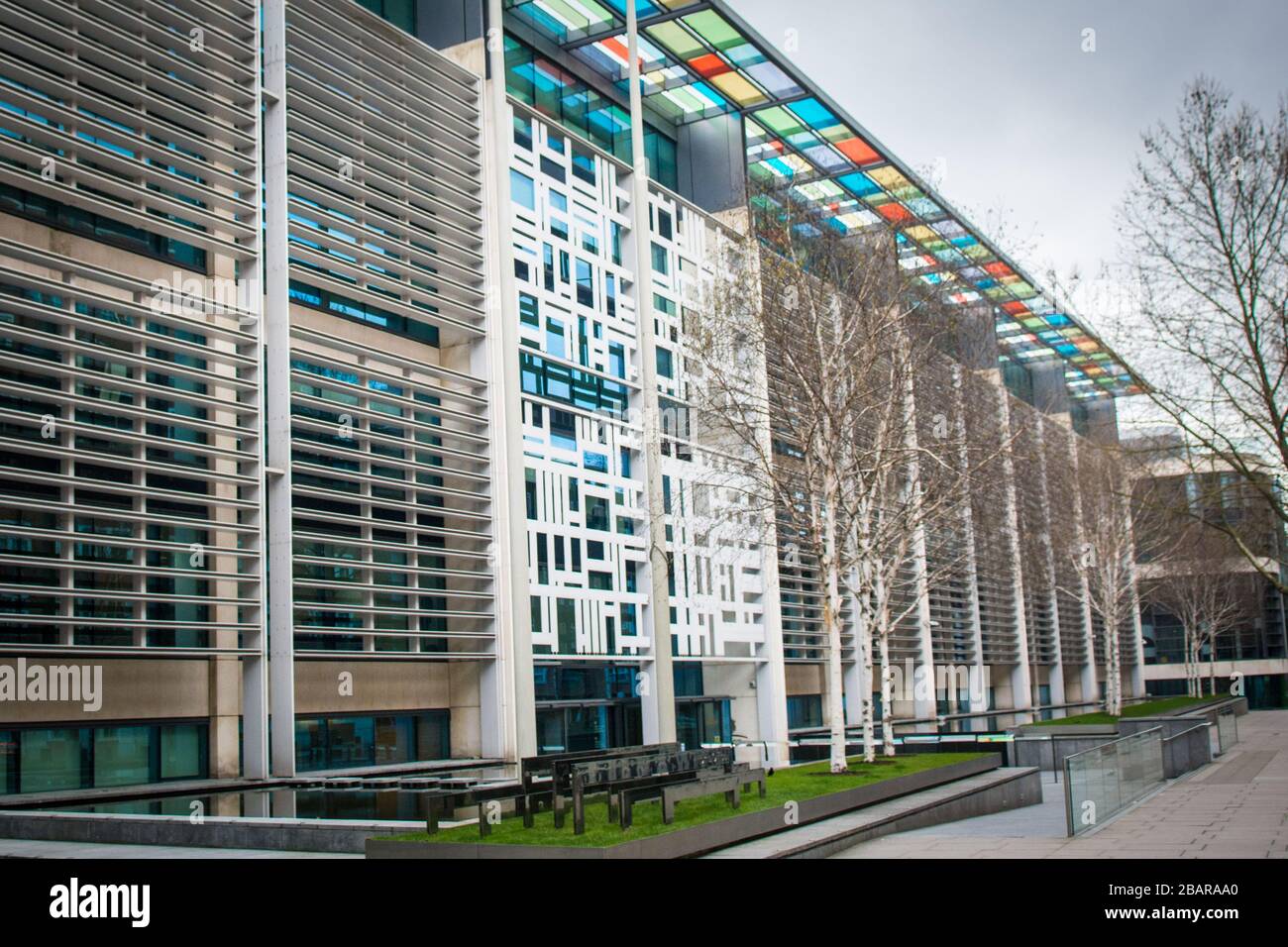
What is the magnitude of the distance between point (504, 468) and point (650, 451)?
546 centimetres

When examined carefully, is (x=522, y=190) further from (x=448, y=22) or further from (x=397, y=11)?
(x=397, y=11)

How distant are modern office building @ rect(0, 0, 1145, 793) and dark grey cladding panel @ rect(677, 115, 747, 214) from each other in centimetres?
9

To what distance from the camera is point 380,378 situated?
68.4ft

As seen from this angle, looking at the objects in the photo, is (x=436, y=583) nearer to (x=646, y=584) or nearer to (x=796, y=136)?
(x=646, y=584)

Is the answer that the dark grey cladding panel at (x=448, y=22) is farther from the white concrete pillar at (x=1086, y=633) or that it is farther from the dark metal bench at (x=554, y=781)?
the white concrete pillar at (x=1086, y=633)

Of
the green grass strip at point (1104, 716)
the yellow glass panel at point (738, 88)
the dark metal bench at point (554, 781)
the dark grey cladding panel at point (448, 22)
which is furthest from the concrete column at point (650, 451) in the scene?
the green grass strip at point (1104, 716)

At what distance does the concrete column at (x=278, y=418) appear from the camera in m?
18.2

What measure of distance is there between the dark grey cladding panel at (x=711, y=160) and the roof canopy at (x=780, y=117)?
333mm

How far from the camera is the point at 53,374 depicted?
50.6 feet

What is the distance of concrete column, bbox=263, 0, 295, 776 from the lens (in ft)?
59.6

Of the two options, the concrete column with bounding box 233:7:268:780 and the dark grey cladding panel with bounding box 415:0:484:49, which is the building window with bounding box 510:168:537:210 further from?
the concrete column with bounding box 233:7:268:780

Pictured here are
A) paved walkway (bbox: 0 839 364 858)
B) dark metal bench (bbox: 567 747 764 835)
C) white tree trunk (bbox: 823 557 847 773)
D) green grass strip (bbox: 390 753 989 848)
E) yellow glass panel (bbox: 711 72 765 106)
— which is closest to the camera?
green grass strip (bbox: 390 753 989 848)
